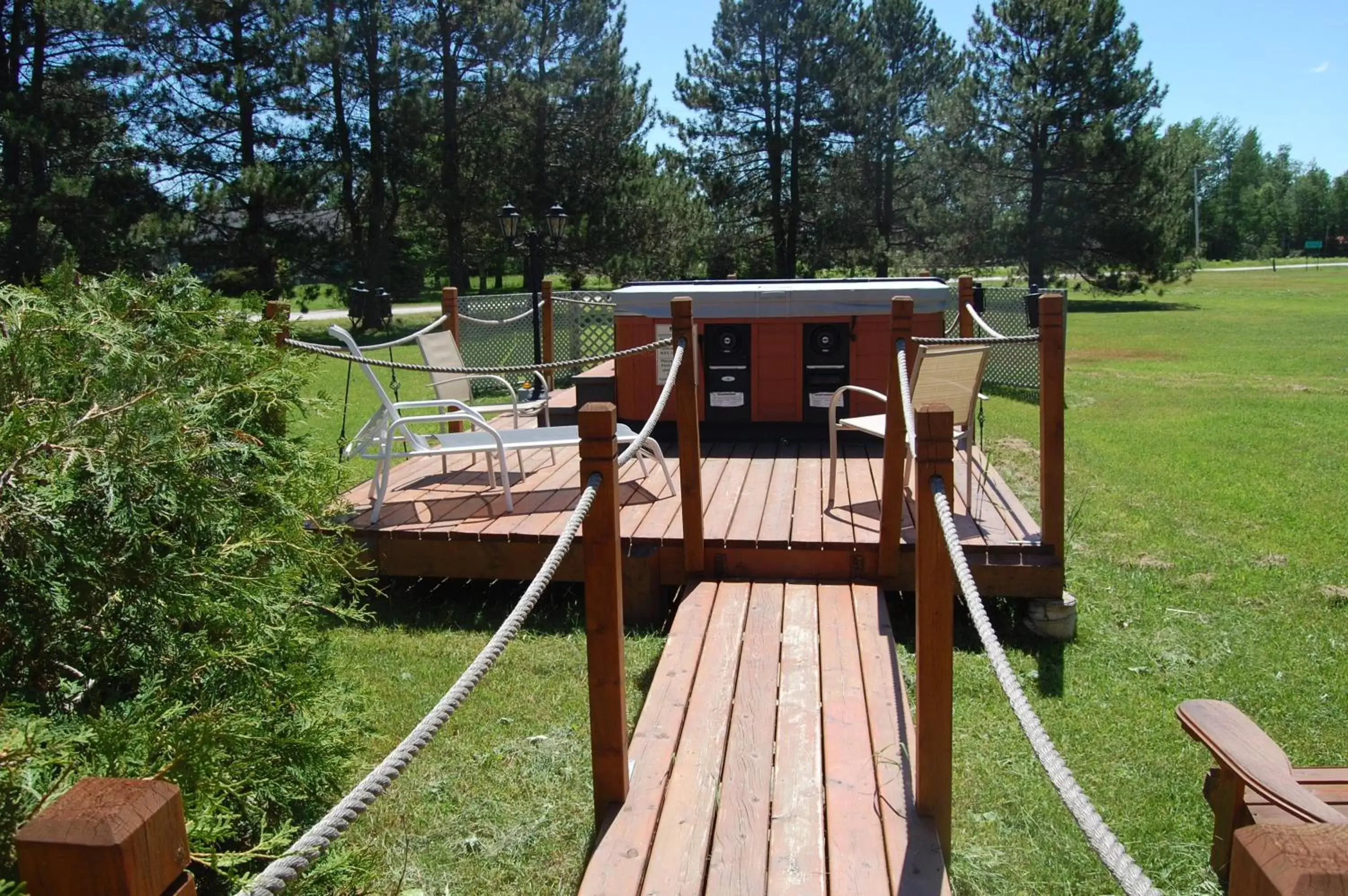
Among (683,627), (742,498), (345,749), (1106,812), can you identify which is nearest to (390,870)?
(345,749)

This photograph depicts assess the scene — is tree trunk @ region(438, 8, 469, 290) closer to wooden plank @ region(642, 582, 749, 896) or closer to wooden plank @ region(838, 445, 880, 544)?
wooden plank @ region(838, 445, 880, 544)

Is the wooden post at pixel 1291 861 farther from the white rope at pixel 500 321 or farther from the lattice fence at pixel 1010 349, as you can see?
the lattice fence at pixel 1010 349

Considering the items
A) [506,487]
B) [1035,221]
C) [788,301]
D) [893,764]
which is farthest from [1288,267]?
[893,764]

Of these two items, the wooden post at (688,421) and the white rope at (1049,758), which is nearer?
the white rope at (1049,758)

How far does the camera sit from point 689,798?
2648 mm

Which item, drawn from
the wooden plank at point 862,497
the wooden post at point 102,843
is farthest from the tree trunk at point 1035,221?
the wooden post at point 102,843

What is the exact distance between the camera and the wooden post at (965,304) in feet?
26.3

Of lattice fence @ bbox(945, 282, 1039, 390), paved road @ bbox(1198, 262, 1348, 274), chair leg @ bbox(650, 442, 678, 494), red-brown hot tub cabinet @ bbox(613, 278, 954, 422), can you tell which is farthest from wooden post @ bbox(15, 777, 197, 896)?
paved road @ bbox(1198, 262, 1348, 274)

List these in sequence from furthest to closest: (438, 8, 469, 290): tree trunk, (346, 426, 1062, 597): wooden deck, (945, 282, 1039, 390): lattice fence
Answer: (438, 8, 469, 290): tree trunk < (945, 282, 1039, 390): lattice fence < (346, 426, 1062, 597): wooden deck

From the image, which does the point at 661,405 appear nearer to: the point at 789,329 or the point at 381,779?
the point at 381,779

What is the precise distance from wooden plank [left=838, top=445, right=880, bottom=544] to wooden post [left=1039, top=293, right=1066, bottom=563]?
747 mm

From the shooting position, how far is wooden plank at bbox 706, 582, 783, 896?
2.32 metres

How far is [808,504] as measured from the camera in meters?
5.17

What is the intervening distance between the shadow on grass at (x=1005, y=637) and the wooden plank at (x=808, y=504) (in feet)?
1.59
